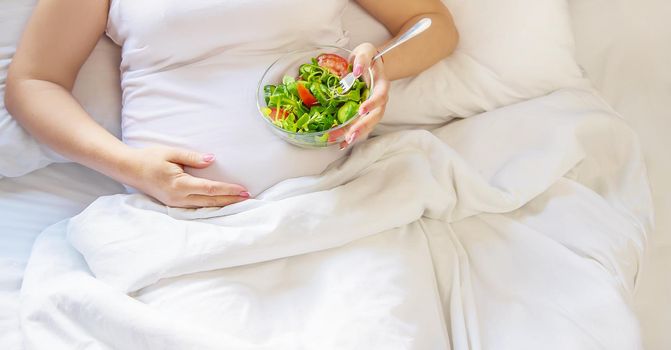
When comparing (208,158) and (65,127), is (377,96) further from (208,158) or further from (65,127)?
(65,127)

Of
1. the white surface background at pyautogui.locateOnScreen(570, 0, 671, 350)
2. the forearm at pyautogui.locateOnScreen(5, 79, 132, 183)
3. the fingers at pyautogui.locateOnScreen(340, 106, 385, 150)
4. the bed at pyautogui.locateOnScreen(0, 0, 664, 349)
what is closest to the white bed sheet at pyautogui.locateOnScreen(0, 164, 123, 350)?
the bed at pyautogui.locateOnScreen(0, 0, 664, 349)

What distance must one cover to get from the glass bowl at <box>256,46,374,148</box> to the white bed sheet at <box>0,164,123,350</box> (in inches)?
14.2

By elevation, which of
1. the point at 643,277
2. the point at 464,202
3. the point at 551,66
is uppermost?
the point at 551,66

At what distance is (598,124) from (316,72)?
0.49 m

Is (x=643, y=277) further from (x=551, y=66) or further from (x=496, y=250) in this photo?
(x=551, y=66)

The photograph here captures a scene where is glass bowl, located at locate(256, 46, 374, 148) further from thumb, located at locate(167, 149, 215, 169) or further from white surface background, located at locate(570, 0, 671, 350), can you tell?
white surface background, located at locate(570, 0, 671, 350)

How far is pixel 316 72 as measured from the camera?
0.79 m

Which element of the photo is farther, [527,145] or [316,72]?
[527,145]

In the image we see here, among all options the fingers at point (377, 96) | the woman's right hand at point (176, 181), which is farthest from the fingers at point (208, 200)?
the fingers at point (377, 96)

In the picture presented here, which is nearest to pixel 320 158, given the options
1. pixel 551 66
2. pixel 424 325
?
pixel 424 325

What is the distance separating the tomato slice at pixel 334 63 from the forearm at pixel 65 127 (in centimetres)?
32

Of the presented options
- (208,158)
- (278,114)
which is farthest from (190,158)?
(278,114)

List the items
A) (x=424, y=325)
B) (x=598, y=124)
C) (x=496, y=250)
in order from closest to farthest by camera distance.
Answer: (x=424, y=325), (x=496, y=250), (x=598, y=124)

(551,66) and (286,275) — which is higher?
(551,66)
